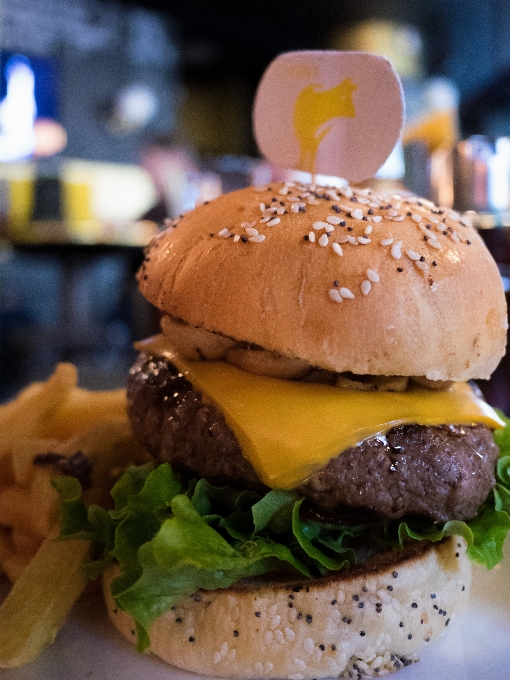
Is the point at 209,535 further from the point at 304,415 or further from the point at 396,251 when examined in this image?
the point at 396,251

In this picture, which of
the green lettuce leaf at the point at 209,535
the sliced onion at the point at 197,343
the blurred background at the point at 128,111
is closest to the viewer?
the green lettuce leaf at the point at 209,535

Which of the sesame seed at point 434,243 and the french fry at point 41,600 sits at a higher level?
the sesame seed at point 434,243

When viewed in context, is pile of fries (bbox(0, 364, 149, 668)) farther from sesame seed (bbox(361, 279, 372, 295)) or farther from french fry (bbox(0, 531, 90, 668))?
sesame seed (bbox(361, 279, 372, 295))

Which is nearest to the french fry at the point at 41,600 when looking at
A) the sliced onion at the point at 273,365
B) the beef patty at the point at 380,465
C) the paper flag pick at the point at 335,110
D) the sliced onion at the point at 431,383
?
the beef patty at the point at 380,465

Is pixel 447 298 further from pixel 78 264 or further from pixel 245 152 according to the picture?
pixel 245 152

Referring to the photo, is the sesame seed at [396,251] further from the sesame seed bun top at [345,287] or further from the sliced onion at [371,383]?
the sliced onion at [371,383]

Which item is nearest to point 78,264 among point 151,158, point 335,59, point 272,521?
point 151,158

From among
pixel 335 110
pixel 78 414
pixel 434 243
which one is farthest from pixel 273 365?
pixel 78 414
